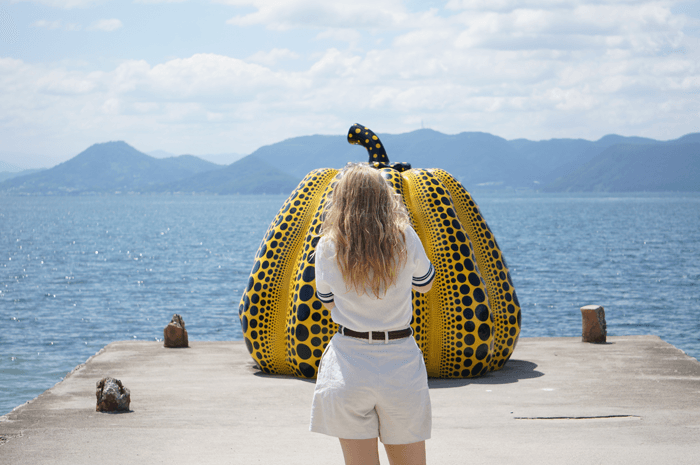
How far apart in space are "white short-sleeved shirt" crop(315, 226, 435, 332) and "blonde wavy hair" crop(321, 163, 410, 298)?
0.03 metres

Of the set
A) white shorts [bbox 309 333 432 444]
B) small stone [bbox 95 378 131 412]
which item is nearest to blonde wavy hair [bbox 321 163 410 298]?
white shorts [bbox 309 333 432 444]

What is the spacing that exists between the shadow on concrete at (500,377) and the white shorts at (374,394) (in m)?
4.25

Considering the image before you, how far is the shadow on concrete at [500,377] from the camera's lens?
8227 millimetres

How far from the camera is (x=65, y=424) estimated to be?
6715mm

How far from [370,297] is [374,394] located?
48 cm

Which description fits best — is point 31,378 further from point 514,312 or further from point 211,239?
Result: point 211,239


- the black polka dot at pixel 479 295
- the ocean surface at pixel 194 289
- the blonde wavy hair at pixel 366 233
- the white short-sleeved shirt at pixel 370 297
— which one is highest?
the blonde wavy hair at pixel 366 233

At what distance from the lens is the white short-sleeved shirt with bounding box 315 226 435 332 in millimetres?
3869

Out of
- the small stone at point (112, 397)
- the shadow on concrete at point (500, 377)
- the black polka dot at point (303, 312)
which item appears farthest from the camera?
the shadow on concrete at point (500, 377)

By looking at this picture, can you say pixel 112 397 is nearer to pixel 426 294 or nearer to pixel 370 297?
pixel 426 294

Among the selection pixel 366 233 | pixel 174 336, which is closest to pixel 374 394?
pixel 366 233

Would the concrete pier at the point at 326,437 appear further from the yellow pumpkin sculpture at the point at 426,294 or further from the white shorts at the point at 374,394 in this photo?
the white shorts at the point at 374,394

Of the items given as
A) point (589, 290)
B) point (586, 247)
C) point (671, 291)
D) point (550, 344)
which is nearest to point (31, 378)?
point (550, 344)

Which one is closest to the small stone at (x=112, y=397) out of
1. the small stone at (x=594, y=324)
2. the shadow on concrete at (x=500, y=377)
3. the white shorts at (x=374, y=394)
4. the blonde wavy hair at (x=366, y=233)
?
the shadow on concrete at (x=500, y=377)
